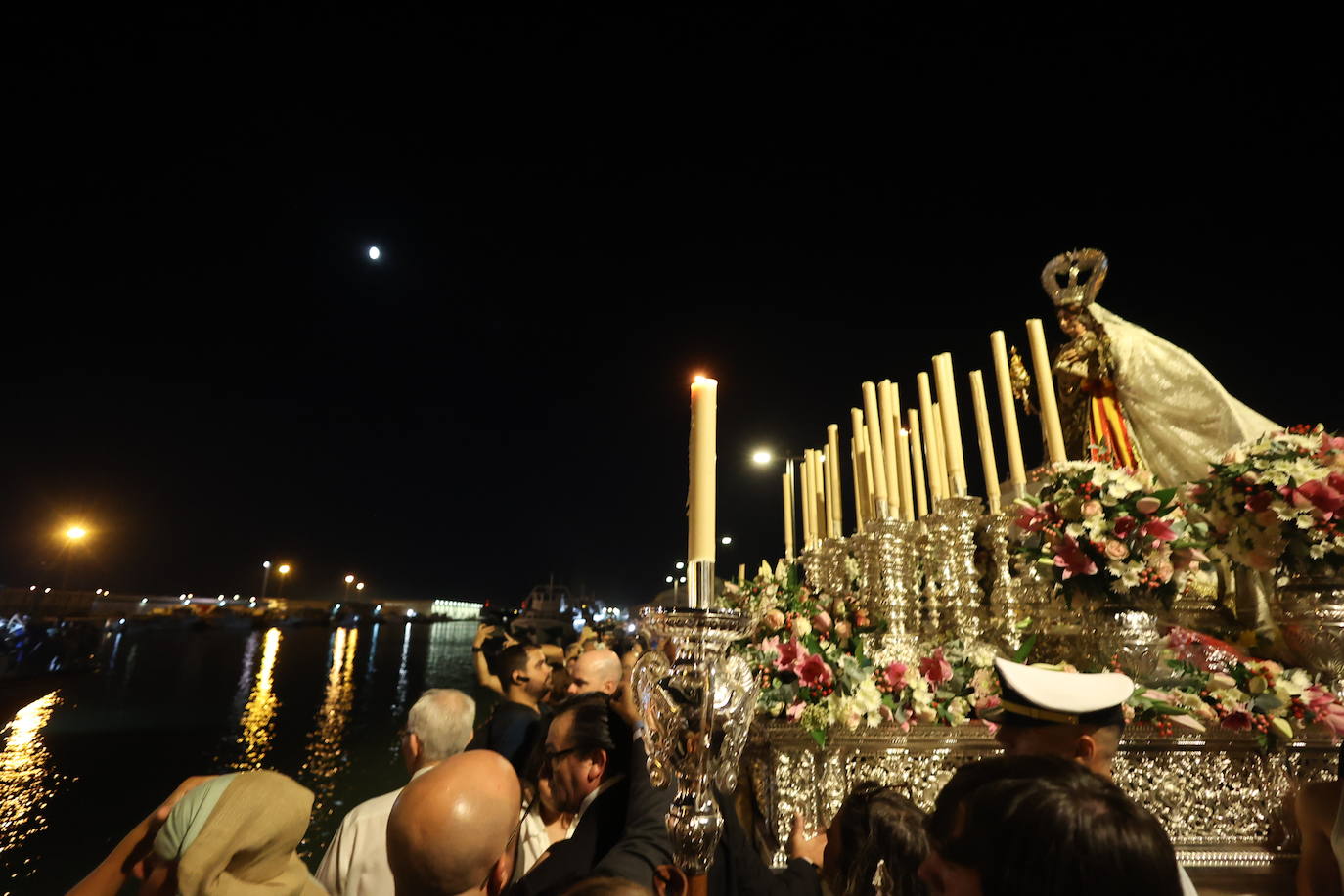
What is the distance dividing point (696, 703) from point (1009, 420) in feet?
12.5

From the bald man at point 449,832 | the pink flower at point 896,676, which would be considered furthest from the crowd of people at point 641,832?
the pink flower at point 896,676

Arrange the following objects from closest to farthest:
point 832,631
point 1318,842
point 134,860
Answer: point 1318,842
point 134,860
point 832,631

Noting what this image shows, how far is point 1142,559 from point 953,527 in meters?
0.96

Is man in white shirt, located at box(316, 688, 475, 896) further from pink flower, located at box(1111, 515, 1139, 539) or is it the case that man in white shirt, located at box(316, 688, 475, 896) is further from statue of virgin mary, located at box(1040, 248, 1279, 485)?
statue of virgin mary, located at box(1040, 248, 1279, 485)

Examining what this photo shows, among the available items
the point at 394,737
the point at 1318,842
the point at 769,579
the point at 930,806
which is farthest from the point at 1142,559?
the point at 394,737

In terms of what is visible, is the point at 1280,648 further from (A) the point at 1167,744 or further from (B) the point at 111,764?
(B) the point at 111,764


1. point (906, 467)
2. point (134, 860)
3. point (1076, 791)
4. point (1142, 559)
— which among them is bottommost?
point (134, 860)

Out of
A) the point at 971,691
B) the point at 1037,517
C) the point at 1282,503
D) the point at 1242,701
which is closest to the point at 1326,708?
the point at 1242,701

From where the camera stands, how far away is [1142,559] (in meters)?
3.25

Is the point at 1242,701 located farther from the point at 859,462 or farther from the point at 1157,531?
the point at 859,462

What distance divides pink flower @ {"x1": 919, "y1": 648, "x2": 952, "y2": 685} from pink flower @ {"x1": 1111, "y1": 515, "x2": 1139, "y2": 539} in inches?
43.0

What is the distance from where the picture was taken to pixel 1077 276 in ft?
17.9

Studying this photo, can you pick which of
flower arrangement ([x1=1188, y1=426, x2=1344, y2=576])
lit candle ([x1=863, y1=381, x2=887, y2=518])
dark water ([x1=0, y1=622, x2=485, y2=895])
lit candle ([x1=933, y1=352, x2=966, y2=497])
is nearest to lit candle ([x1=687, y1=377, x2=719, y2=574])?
lit candle ([x1=933, y1=352, x2=966, y2=497])

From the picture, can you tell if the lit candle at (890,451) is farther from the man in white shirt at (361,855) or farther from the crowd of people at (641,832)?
the man in white shirt at (361,855)
